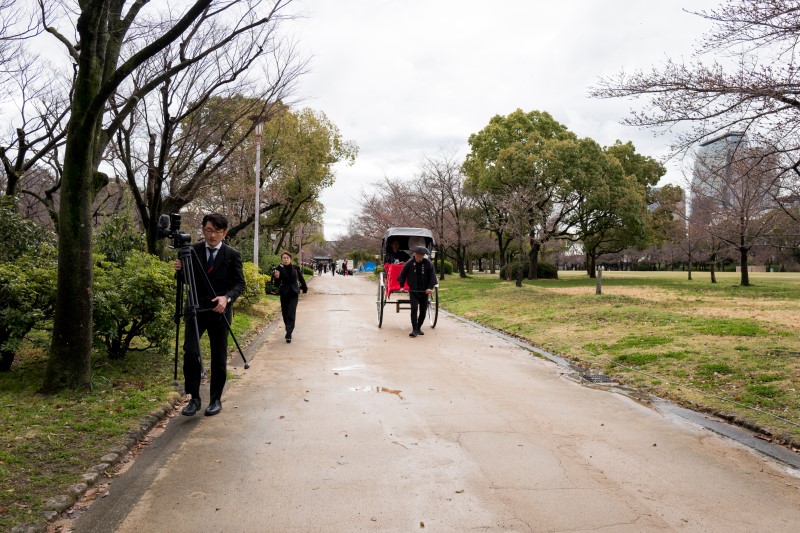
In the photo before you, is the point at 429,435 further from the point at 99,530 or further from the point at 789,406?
the point at 789,406

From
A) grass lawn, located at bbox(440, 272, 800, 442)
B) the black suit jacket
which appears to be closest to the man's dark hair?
the black suit jacket

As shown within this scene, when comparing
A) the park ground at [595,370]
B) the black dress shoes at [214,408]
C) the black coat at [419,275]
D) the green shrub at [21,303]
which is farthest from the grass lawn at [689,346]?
the green shrub at [21,303]

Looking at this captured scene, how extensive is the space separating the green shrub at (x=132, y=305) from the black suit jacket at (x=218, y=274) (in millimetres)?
1585

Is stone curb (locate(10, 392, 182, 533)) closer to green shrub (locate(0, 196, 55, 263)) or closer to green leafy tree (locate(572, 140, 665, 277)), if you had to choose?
green shrub (locate(0, 196, 55, 263))

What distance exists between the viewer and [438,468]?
414 cm

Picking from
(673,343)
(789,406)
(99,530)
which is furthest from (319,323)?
(99,530)

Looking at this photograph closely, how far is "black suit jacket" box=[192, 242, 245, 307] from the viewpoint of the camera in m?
5.64

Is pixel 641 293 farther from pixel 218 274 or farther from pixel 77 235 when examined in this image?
pixel 77 235

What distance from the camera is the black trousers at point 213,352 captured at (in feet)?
18.2

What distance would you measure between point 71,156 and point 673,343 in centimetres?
904

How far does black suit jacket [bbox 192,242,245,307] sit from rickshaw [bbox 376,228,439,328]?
6.82m

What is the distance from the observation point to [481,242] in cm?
4834

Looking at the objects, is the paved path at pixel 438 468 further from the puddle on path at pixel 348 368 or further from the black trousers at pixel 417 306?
the black trousers at pixel 417 306

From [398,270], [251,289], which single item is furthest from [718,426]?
[251,289]
